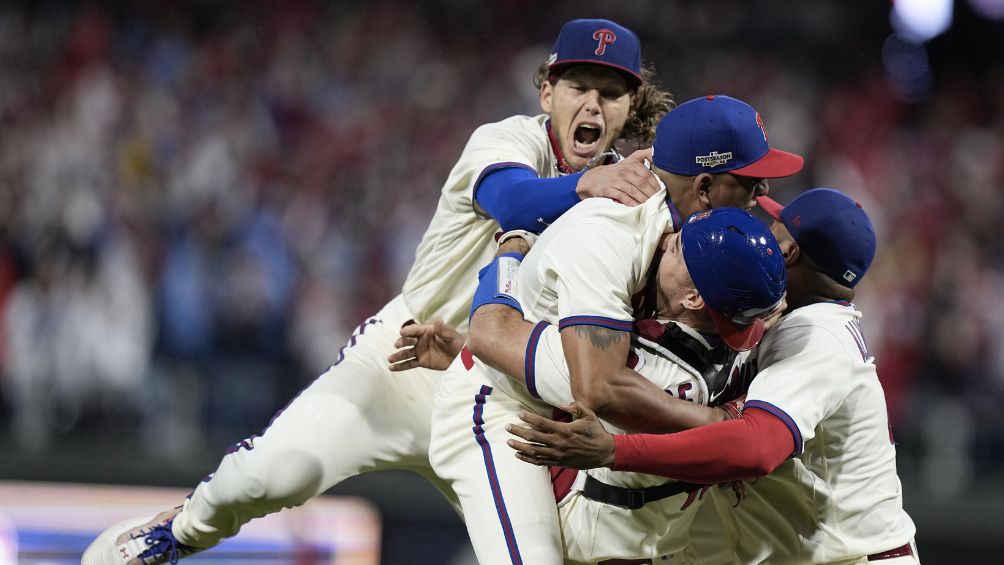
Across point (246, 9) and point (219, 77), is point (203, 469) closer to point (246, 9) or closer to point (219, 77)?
point (219, 77)

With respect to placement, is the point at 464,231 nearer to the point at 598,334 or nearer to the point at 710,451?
the point at 598,334

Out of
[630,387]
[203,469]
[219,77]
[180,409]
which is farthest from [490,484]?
[219,77]

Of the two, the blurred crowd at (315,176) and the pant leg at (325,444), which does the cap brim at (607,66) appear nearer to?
the pant leg at (325,444)

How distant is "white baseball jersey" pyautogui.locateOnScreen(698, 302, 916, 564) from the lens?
3.28 meters

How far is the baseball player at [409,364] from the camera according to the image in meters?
3.91

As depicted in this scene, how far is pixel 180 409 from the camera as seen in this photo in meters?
8.28

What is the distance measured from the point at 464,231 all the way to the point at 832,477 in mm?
1397

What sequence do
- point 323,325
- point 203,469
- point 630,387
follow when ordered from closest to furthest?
point 630,387 → point 203,469 → point 323,325

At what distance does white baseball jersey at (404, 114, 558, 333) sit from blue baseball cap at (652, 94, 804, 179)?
0.68 m

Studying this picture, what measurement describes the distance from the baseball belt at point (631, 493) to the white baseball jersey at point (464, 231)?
998mm

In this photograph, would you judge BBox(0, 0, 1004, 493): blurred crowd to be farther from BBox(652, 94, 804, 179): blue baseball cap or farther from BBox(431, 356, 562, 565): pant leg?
Answer: BBox(652, 94, 804, 179): blue baseball cap

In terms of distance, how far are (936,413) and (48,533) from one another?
5.60 meters

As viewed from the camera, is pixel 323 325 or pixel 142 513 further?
pixel 323 325

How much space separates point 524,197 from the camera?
352cm
